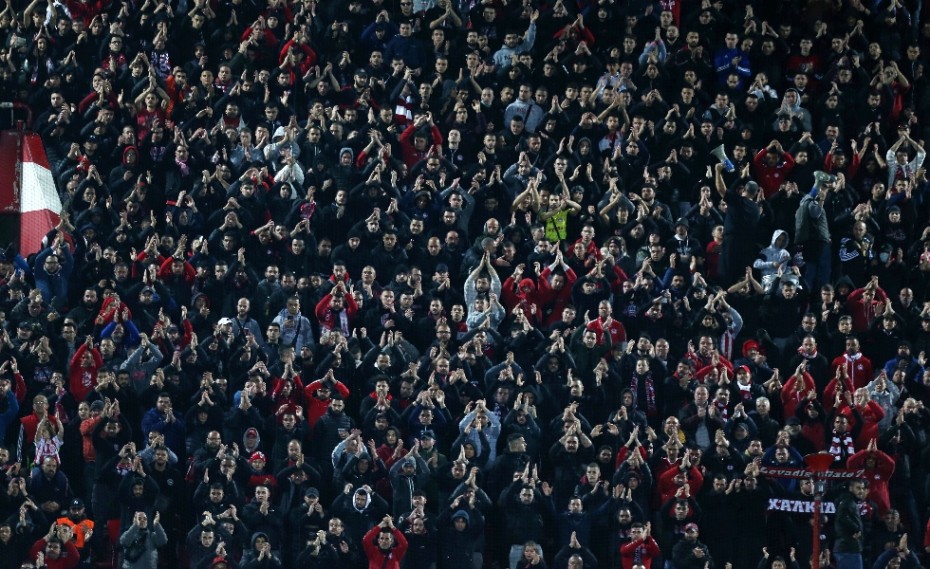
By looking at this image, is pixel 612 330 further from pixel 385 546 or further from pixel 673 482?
pixel 385 546

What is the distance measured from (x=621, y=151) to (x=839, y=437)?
4822 mm

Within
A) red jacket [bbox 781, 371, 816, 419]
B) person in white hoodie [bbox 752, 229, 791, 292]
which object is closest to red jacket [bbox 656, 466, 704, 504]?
red jacket [bbox 781, 371, 816, 419]

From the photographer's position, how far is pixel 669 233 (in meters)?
28.0

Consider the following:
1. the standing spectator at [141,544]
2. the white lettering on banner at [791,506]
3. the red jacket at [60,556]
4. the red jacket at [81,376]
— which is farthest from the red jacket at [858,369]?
the red jacket at [60,556]

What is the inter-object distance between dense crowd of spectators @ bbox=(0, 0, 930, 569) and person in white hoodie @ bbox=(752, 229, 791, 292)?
0.05 m

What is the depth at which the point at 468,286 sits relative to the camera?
27.3 meters

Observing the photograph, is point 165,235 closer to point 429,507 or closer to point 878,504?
point 429,507

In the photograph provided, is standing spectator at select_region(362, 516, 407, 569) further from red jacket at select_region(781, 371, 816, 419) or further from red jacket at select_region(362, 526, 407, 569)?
red jacket at select_region(781, 371, 816, 419)

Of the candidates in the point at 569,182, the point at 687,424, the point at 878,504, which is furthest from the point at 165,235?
the point at 878,504

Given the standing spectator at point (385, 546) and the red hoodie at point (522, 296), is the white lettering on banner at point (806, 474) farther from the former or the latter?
the red hoodie at point (522, 296)

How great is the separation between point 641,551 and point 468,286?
13.1 ft

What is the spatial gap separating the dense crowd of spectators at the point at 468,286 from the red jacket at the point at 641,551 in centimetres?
3

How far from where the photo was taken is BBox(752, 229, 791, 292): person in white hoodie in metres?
28.1

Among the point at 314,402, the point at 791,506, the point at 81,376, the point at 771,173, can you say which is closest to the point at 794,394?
the point at 791,506
